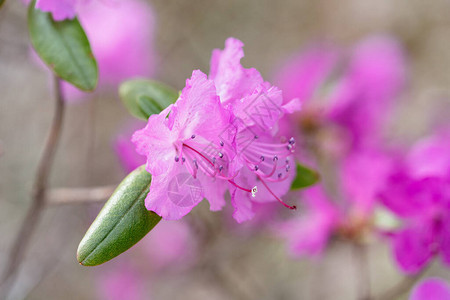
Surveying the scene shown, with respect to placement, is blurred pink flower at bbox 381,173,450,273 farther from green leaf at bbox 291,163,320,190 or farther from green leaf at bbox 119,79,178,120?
green leaf at bbox 119,79,178,120

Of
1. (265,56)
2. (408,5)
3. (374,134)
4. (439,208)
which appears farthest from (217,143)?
(408,5)

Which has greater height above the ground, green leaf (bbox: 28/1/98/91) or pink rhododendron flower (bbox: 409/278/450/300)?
green leaf (bbox: 28/1/98/91)

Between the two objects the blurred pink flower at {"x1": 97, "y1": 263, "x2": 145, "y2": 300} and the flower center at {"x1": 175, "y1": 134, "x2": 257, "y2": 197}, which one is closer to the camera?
the flower center at {"x1": 175, "y1": 134, "x2": 257, "y2": 197}

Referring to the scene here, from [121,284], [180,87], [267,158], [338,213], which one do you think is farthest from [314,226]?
[180,87]

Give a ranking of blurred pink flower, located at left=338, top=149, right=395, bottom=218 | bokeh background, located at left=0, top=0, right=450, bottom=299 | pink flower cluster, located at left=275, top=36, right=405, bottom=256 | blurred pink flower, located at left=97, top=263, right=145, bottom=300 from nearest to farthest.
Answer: blurred pink flower, located at left=338, top=149, right=395, bottom=218 → pink flower cluster, located at left=275, top=36, right=405, bottom=256 → blurred pink flower, located at left=97, top=263, right=145, bottom=300 → bokeh background, located at left=0, top=0, right=450, bottom=299

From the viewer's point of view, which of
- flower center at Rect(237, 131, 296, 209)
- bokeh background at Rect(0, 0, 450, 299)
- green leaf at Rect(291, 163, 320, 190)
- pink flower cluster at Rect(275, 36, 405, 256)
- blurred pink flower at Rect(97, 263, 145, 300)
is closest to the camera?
flower center at Rect(237, 131, 296, 209)

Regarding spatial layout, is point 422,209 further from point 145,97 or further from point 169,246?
point 169,246

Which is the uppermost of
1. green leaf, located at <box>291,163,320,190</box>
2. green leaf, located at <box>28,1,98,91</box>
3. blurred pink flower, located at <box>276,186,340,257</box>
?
green leaf, located at <box>28,1,98,91</box>

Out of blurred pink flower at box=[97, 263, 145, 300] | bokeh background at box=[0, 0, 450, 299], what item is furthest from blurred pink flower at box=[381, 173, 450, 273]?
blurred pink flower at box=[97, 263, 145, 300]
